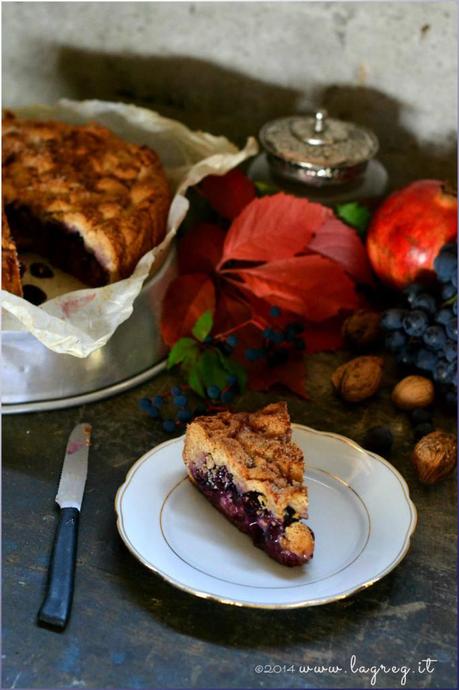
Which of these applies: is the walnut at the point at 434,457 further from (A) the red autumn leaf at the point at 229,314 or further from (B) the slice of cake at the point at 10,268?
(B) the slice of cake at the point at 10,268

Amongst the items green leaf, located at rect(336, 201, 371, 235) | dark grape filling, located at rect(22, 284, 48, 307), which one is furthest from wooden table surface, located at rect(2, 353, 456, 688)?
green leaf, located at rect(336, 201, 371, 235)

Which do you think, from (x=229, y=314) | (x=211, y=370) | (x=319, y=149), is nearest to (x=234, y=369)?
(x=211, y=370)

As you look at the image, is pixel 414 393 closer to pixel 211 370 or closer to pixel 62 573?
pixel 211 370

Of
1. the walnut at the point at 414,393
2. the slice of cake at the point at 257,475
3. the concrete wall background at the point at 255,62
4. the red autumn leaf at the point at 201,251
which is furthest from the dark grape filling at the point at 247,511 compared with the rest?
the concrete wall background at the point at 255,62

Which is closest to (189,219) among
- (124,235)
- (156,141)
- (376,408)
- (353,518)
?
(156,141)

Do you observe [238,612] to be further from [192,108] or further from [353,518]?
[192,108]
